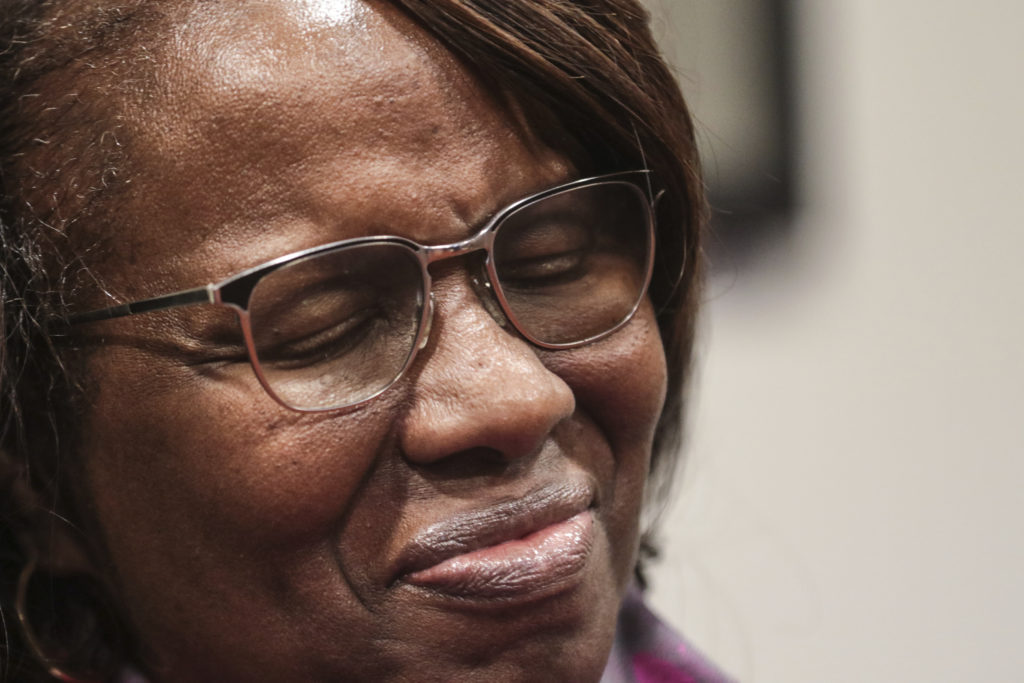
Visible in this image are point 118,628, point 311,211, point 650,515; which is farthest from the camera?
point 650,515

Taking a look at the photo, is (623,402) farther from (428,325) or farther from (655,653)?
(655,653)

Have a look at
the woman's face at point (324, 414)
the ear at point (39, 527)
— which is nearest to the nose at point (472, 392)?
the woman's face at point (324, 414)

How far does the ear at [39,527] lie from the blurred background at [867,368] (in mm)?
1112

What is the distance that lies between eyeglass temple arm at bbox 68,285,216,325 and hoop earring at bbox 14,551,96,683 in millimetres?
258

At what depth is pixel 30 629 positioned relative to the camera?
1.07m

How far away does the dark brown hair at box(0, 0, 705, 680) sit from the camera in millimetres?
931

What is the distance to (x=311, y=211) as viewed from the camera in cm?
89

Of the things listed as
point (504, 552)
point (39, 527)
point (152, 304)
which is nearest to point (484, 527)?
point (504, 552)

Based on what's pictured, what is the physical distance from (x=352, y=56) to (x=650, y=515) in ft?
2.53

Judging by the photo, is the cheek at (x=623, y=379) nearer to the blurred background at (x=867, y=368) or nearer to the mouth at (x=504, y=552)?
the mouth at (x=504, y=552)

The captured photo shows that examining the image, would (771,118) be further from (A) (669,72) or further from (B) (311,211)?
(B) (311,211)

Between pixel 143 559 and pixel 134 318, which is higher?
pixel 134 318

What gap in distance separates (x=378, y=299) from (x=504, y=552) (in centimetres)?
22

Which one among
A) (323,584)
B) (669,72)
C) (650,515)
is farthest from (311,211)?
(650,515)
